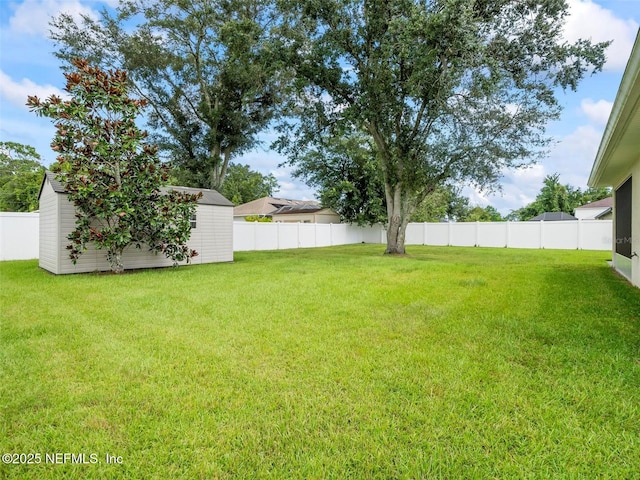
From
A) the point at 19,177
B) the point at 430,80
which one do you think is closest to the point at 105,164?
the point at 430,80

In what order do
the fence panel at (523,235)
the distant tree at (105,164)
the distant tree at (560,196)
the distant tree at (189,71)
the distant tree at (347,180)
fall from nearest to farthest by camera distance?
the distant tree at (105,164)
the distant tree at (189,71)
the fence panel at (523,235)
the distant tree at (347,180)
the distant tree at (560,196)

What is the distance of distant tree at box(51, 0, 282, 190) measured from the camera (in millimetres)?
14969

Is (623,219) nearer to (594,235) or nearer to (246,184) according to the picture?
(594,235)

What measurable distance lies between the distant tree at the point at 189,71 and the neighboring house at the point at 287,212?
723cm

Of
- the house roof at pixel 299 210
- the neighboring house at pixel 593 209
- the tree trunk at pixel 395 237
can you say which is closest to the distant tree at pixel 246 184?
the house roof at pixel 299 210

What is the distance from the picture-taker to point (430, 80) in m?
10.9

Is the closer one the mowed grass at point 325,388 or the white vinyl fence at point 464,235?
the mowed grass at point 325,388

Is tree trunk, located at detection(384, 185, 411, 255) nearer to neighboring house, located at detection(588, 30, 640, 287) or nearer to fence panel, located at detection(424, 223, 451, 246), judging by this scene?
neighboring house, located at detection(588, 30, 640, 287)

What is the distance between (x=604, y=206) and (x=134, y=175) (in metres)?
31.6

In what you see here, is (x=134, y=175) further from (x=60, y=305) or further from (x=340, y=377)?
(x=340, y=377)

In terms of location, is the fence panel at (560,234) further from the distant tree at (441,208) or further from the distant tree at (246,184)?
the distant tree at (246,184)

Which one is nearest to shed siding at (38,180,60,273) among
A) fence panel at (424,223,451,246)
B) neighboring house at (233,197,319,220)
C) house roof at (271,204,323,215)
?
house roof at (271,204,323,215)

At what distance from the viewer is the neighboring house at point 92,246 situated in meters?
8.21

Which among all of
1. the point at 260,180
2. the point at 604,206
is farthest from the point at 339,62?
the point at 260,180
